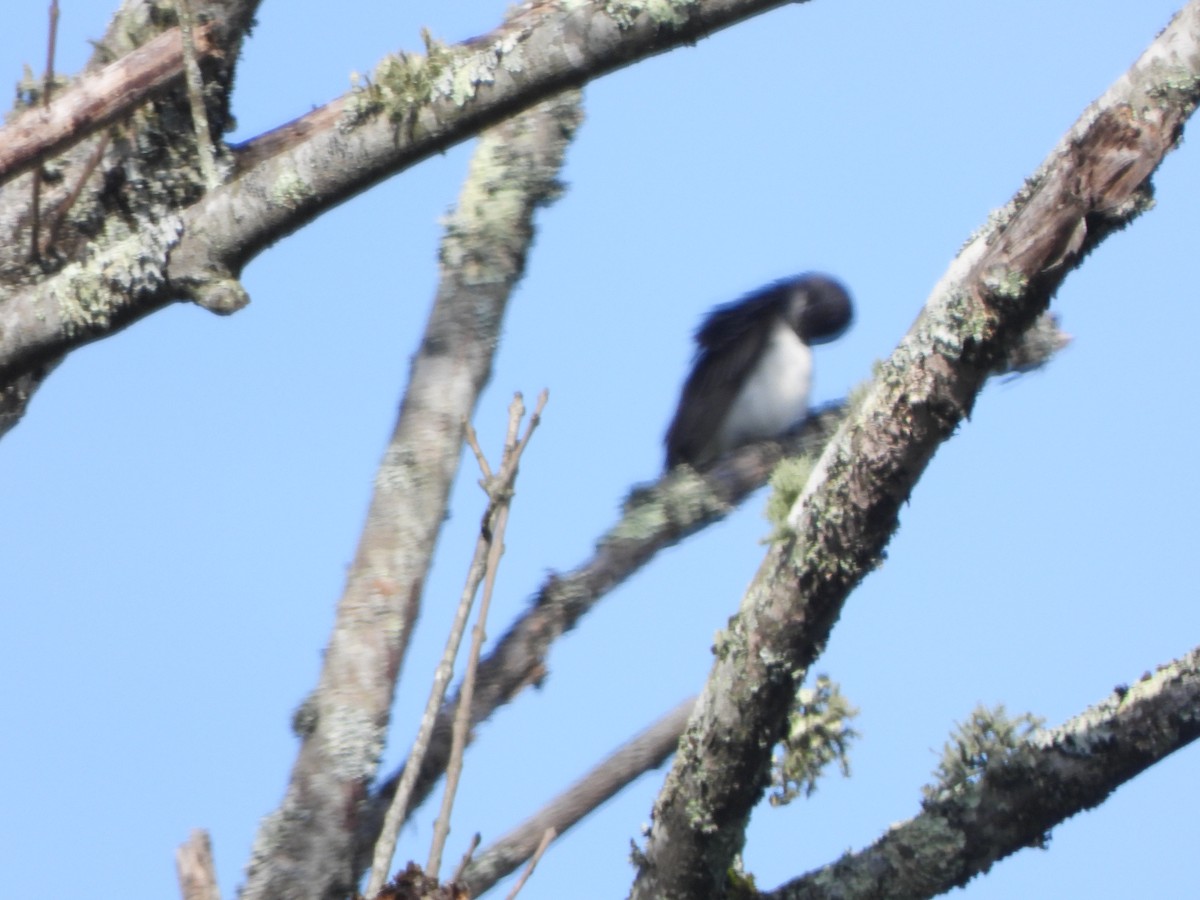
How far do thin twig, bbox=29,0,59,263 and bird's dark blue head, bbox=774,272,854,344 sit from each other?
5.09 m

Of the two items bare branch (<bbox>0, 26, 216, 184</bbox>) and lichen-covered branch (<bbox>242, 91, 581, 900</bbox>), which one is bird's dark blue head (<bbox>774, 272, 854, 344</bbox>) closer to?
lichen-covered branch (<bbox>242, 91, 581, 900</bbox>)

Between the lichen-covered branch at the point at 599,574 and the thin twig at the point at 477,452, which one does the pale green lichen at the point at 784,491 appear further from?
the lichen-covered branch at the point at 599,574

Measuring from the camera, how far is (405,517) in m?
3.70

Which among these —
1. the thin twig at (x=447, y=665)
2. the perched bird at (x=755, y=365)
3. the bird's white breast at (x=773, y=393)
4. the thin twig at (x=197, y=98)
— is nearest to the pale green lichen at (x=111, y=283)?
the thin twig at (x=197, y=98)

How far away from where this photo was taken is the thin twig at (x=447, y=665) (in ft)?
4.94

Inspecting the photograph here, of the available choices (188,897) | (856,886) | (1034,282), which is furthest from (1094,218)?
(188,897)

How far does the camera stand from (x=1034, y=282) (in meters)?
1.95

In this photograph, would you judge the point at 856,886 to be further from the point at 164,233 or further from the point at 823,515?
the point at 164,233

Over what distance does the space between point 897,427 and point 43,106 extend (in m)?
1.76

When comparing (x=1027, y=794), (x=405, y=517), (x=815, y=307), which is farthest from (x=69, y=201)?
(x=815, y=307)

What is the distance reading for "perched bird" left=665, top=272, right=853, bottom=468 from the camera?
7.14 metres

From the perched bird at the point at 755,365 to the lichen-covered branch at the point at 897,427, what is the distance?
4.50 m

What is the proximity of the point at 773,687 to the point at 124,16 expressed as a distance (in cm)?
230

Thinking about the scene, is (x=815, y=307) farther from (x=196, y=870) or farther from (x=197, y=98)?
(x=196, y=870)
